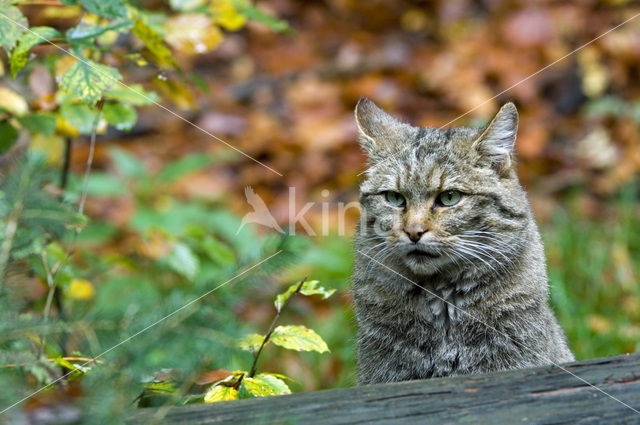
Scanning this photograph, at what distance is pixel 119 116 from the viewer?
2457 millimetres

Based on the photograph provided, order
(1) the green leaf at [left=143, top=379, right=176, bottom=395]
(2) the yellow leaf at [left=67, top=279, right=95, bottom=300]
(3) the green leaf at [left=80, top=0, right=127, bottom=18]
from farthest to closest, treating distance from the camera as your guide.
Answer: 1. (2) the yellow leaf at [left=67, top=279, right=95, bottom=300]
2. (3) the green leaf at [left=80, top=0, right=127, bottom=18]
3. (1) the green leaf at [left=143, top=379, right=176, bottom=395]

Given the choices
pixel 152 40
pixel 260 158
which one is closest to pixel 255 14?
pixel 152 40

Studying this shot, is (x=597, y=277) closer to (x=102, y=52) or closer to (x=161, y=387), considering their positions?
(x=102, y=52)

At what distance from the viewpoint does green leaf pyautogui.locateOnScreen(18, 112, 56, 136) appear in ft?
7.83

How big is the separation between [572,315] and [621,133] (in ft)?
8.11

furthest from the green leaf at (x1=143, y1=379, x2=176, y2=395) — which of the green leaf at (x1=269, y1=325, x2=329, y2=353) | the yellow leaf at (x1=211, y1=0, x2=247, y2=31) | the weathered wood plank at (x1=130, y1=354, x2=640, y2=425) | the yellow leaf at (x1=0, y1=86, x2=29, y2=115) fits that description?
the yellow leaf at (x1=211, y1=0, x2=247, y2=31)

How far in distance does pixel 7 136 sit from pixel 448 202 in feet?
4.83

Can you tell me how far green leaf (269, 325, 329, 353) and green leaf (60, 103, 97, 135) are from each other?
3.23ft

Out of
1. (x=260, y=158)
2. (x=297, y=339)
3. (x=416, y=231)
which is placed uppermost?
(x=260, y=158)

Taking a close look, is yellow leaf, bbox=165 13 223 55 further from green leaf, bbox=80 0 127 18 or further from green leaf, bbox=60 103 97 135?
green leaf, bbox=80 0 127 18

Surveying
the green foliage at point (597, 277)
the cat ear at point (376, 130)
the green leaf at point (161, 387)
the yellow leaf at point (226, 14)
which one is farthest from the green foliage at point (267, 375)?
the green foliage at point (597, 277)

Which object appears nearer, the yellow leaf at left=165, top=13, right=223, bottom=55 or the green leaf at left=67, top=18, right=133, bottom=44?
the green leaf at left=67, top=18, right=133, bottom=44

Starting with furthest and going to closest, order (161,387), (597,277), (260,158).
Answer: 1. (260,158)
2. (597,277)
3. (161,387)

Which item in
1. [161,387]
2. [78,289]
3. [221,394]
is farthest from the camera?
[78,289]
